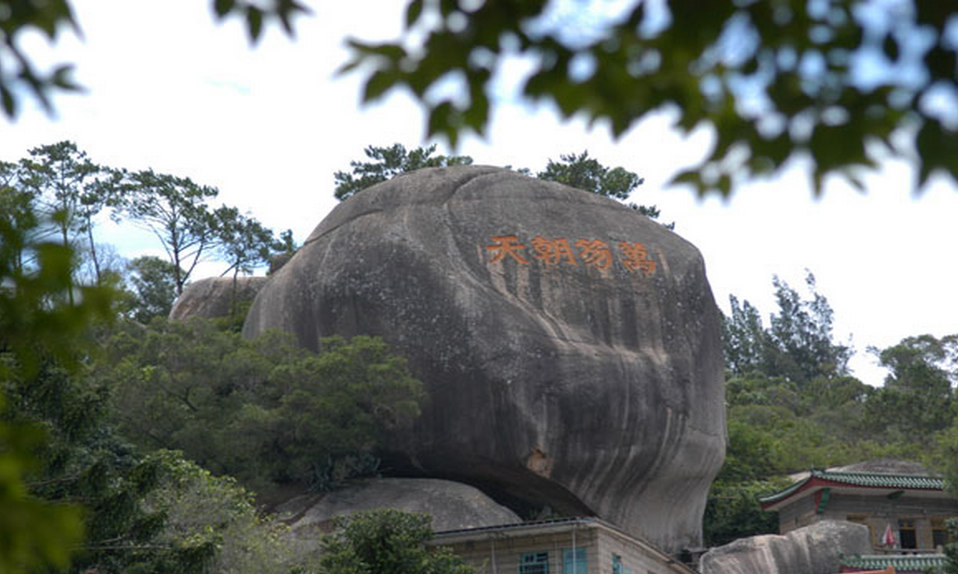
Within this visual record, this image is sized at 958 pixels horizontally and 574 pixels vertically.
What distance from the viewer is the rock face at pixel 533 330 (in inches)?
878

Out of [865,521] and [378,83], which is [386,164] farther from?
[378,83]

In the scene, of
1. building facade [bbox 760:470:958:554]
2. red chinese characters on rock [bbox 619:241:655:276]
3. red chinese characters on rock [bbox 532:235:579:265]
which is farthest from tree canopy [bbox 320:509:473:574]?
building facade [bbox 760:470:958:554]

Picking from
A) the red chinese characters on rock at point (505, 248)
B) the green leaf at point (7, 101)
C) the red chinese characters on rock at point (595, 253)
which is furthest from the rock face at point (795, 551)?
the green leaf at point (7, 101)

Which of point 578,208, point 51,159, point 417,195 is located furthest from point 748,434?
point 51,159

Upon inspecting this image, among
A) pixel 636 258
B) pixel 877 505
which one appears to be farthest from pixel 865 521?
pixel 636 258

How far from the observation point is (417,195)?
24.6 meters

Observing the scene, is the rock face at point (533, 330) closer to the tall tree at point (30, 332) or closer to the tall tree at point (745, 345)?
the tall tree at point (30, 332)

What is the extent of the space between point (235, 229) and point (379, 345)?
1285cm

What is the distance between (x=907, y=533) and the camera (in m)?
27.6

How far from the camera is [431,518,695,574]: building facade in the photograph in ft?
61.2

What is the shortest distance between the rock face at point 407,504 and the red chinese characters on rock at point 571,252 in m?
4.45

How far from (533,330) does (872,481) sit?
8.93 m

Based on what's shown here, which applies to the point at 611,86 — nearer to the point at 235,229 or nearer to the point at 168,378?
the point at 168,378

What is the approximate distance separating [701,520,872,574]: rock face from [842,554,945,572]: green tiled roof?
11.1 inches
